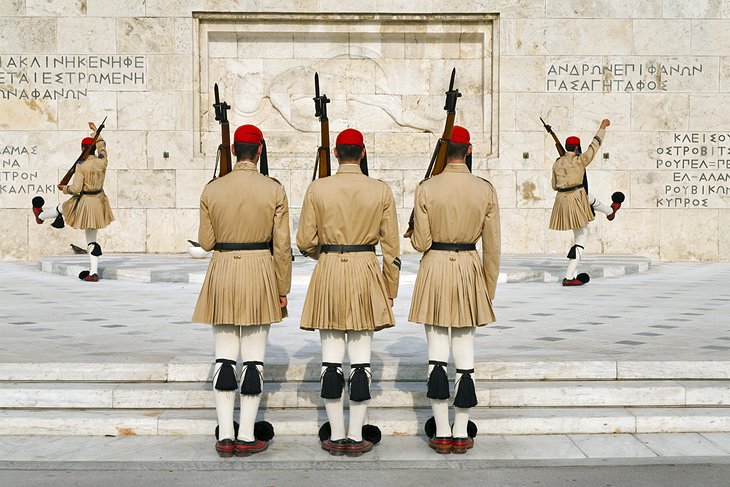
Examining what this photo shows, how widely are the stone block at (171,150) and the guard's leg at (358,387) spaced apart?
36.6ft

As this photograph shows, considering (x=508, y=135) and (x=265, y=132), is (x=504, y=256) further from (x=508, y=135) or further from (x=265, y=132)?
(x=265, y=132)

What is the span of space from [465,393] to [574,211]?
22.2ft

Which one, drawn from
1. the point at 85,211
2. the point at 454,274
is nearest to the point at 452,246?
the point at 454,274

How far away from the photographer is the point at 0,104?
615 inches

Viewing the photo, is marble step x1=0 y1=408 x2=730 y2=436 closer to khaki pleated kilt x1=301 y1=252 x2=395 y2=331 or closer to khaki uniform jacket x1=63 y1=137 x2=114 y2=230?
khaki pleated kilt x1=301 y1=252 x2=395 y2=331

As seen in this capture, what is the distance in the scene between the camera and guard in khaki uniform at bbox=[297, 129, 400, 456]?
16.5ft

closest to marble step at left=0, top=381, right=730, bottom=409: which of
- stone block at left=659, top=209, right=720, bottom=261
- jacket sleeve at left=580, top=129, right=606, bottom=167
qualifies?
jacket sleeve at left=580, top=129, right=606, bottom=167

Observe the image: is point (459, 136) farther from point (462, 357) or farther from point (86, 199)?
point (86, 199)

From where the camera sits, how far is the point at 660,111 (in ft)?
52.1

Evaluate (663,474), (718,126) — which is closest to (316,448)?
(663,474)

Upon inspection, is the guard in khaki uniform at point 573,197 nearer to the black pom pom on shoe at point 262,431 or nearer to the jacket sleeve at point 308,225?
the jacket sleeve at point 308,225

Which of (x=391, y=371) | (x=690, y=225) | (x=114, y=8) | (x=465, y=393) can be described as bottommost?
(x=391, y=371)

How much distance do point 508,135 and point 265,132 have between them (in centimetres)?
419

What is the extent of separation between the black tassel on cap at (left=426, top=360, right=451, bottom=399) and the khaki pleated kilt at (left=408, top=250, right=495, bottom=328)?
0.83ft
